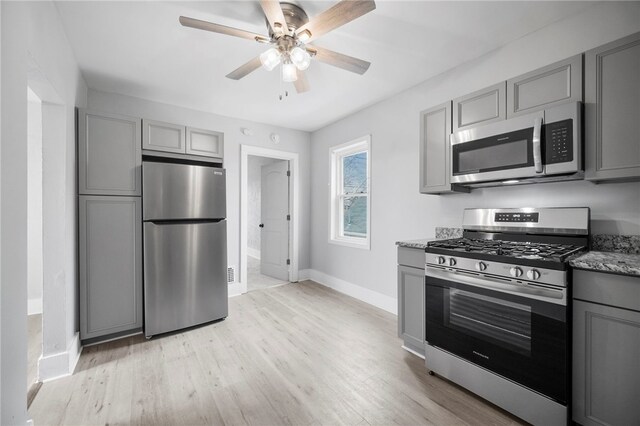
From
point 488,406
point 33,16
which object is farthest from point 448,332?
point 33,16

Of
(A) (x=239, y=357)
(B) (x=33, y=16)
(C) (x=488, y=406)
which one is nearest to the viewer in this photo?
(B) (x=33, y=16)

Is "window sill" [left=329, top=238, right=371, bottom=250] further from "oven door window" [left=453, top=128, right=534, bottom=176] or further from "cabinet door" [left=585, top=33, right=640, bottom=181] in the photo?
"cabinet door" [left=585, top=33, right=640, bottom=181]

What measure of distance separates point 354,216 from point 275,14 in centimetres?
294

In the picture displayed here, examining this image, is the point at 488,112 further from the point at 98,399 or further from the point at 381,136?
the point at 98,399

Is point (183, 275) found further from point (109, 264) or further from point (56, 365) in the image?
point (56, 365)

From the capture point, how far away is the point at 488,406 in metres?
1.79

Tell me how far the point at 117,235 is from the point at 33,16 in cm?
173

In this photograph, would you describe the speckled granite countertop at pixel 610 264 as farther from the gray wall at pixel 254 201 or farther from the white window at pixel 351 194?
the gray wall at pixel 254 201

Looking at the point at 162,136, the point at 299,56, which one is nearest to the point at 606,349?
the point at 299,56

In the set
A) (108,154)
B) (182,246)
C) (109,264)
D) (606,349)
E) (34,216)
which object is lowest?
(606,349)

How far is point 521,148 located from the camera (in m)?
2.01

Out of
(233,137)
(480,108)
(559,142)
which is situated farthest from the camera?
(233,137)

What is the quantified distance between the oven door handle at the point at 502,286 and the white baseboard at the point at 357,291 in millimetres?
1402

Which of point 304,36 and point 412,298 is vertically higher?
point 304,36
